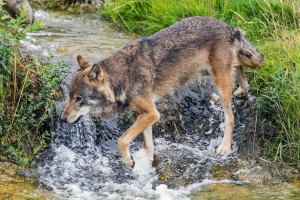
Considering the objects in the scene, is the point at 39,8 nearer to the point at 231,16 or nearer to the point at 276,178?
the point at 231,16

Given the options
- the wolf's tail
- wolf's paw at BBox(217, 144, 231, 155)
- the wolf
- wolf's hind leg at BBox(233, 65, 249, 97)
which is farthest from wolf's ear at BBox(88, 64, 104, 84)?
wolf's hind leg at BBox(233, 65, 249, 97)

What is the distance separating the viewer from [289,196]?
562 cm

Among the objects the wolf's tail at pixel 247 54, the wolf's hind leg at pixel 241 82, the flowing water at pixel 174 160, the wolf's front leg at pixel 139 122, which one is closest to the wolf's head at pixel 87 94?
the wolf's front leg at pixel 139 122

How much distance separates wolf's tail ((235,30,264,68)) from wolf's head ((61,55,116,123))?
1844 millimetres

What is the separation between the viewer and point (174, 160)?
248 inches

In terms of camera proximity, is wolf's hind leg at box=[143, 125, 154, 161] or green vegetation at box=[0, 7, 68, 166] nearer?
green vegetation at box=[0, 7, 68, 166]

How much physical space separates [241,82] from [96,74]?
2.31 metres

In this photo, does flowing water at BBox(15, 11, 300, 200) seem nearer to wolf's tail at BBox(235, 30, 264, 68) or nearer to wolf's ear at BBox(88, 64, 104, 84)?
wolf's tail at BBox(235, 30, 264, 68)

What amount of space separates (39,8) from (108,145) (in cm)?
521

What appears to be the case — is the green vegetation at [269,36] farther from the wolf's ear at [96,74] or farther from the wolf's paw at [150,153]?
the wolf's ear at [96,74]

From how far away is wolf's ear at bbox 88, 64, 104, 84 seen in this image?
18.5 ft

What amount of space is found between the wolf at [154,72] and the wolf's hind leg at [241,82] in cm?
13

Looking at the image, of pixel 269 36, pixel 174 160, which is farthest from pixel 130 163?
pixel 269 36

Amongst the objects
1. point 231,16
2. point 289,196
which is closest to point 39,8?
point 231,16
